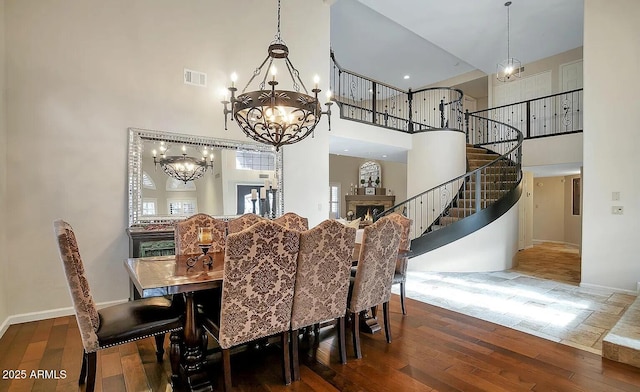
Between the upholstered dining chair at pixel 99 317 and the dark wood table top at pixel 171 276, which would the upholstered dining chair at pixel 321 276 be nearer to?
the dark wood table top at pixel 171 276

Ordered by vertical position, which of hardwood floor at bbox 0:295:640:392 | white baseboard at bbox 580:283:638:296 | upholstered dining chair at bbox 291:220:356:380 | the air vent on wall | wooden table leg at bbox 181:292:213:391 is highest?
the air vent on wall

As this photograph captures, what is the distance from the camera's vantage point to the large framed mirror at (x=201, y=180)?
3738 mm

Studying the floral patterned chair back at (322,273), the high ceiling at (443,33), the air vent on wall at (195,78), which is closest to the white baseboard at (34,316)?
the floral patterned chair back at (322,273)

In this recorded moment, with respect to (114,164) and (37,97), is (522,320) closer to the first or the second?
(114,164)

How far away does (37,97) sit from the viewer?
321cm

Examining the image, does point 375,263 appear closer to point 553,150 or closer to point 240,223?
point 240,223

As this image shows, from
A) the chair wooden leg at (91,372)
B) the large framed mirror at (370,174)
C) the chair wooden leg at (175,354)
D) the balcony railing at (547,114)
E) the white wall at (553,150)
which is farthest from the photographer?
the large framed mirror at (370,174)

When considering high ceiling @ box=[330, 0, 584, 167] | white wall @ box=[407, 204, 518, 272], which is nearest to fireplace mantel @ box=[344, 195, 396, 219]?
high ceiling @ box=[330, 0, 584, 167]

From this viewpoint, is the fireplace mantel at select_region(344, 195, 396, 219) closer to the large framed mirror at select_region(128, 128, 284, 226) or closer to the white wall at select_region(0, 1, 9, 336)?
the large framed mirror at select_region(128, 128, 284, 226)

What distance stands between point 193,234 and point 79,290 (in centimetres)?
134

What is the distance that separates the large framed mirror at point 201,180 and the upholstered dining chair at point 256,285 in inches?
90.0

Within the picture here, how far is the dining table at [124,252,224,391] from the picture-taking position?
1.89 m

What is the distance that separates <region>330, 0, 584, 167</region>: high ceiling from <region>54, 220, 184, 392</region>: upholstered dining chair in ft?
15.7

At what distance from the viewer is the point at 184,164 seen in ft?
13.3
